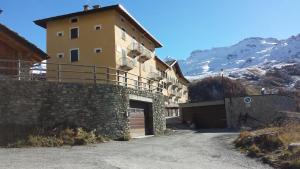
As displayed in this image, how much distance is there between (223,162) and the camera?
17438 millimetres

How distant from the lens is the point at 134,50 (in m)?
49.0

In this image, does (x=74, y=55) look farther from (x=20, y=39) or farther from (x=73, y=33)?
(x=20, y=39)

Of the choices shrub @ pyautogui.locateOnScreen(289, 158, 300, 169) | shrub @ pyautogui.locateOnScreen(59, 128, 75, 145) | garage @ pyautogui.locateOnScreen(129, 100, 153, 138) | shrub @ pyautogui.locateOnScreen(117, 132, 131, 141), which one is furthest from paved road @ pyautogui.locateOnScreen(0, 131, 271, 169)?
garage @ pyautogui.locateOnScreen(129, 100, 153, 138)

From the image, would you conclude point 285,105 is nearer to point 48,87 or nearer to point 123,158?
point 48,87

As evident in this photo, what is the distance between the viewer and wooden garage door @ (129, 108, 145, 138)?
32787 mm

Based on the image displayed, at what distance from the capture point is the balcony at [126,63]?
4517cm

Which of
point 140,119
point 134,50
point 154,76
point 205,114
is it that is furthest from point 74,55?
point 205,114

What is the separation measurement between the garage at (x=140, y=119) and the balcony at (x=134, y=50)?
41.3ft

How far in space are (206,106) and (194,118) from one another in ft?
7.62

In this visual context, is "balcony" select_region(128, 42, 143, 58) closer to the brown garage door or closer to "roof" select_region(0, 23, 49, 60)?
the brown garage door

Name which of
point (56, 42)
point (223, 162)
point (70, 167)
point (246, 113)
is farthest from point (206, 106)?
point (70, 167)

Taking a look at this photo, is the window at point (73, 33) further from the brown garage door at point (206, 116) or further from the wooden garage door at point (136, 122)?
the brown garage door at point (206, 116)

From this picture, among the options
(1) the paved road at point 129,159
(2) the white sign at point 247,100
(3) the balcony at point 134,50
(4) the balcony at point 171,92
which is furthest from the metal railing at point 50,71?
(4) the balcony at point 171,92

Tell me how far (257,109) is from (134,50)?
1564 centimetres
